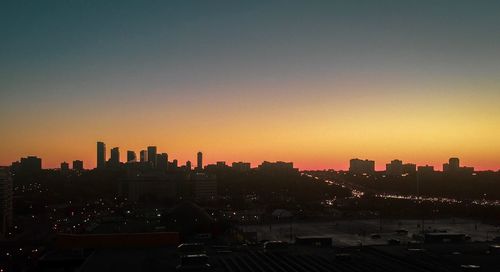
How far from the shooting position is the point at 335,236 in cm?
2286

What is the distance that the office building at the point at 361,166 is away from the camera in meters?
134

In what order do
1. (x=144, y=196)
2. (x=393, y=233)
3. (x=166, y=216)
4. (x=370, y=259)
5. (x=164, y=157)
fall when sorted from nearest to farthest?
(x=370, y=259) → (x=166, y=216) → (x=393, y=233) → (x=144, y=196) → (x=164, y=157)

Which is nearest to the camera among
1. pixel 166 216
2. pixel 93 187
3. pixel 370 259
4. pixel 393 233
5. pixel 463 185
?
pixel 370 259

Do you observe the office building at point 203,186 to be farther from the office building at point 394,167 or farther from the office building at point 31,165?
the office building at point 394,167

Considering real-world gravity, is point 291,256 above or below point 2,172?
below

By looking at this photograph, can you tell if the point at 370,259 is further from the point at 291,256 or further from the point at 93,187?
the point at 93,187

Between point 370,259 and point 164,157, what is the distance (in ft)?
257

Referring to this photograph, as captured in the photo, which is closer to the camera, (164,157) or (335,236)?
(335,236)

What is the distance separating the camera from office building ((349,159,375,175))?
133625 mm

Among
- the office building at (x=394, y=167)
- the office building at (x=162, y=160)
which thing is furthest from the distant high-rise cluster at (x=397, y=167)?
the office building at (x=162, y=160)

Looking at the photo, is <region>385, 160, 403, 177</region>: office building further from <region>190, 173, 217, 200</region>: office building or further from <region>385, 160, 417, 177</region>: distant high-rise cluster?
<region>190, 173, 217, 200</region>: office building

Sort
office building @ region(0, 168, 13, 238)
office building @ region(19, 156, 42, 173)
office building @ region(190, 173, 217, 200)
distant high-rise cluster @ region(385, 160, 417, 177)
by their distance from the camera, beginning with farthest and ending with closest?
1. distant high-rise cluster @ region(385, 160, 417, 177)
2. office building @ region(19, 156, 42, 173)
3. office building @ region(190, 173, 217, 200)
4. office building @ region(0, 168, 13, 238)

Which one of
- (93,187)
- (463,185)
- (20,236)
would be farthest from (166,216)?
(463,185)

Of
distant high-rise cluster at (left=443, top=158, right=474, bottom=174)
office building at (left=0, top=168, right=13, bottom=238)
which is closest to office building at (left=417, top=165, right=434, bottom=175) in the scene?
distant high-rise cluster at (left=443, top=158, right=474, bottom=174)
